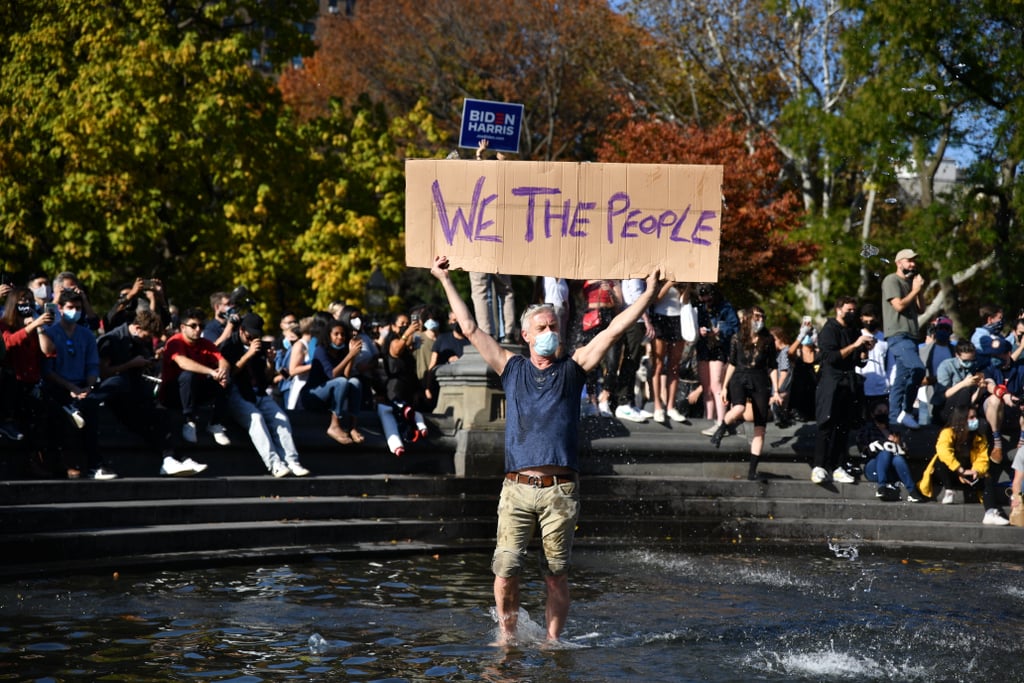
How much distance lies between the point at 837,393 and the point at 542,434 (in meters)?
7.27

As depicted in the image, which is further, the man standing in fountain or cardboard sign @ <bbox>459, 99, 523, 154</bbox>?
cardboard sign @ <bbox>459, 99, 523, 154</bbox>

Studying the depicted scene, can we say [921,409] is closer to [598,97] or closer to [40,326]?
[40,326]

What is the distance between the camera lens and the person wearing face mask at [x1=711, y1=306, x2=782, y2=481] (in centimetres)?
1438

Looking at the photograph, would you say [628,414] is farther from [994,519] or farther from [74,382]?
[74,382]

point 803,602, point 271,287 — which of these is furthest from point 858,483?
point 271,287

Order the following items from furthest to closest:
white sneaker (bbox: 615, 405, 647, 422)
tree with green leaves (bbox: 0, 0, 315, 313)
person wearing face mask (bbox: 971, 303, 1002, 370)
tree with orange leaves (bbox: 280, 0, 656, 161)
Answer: tree with orange leaves (bbox: 280, 0, 656, 161) → tree with green leaves (bbox: 0, 0, 315, 313) → person wearing face mask (bbox: 971, 303, 1002, 370) → white sneaker (bbox: 615, 405, 647, 422)

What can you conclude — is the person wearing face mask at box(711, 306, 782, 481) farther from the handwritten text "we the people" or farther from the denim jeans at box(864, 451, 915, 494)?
the handwritten text "we the people"

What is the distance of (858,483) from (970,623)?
201 inches

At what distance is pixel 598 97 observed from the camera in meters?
38.5

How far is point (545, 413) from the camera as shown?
25.7 feet

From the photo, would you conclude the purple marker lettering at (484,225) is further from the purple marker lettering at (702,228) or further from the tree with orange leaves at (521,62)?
the tree with orange leaves at (521,62)

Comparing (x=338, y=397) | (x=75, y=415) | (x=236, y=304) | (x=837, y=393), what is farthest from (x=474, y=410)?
(x=75, y=415)

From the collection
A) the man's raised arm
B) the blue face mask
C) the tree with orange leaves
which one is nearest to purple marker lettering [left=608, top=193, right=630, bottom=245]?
the blue face mask

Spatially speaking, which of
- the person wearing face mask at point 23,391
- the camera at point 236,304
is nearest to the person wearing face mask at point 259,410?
the camera at point 236,304
